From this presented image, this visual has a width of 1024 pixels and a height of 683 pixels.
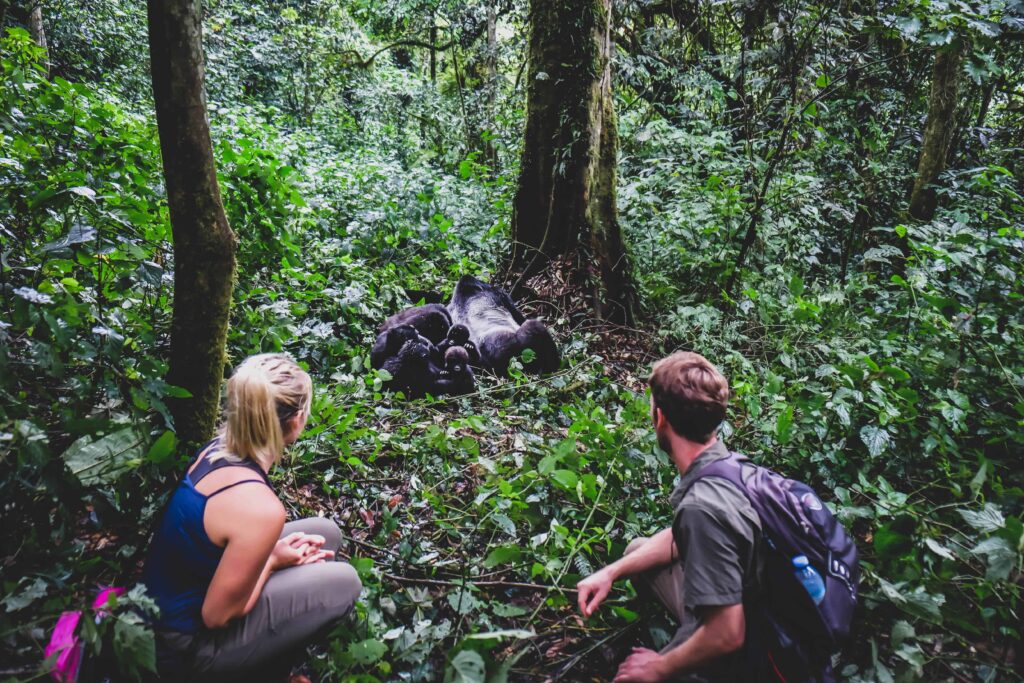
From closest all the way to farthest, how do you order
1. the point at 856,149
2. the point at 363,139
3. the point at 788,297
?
the point at 788,297
the point at 856,149
the point at 363,139

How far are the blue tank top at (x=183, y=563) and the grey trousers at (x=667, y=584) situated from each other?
59.4 inches

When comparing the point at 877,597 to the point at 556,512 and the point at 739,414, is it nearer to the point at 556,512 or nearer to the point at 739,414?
the point at 556,512

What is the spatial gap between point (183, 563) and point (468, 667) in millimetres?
1002

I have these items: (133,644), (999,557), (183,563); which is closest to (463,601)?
(183,563)

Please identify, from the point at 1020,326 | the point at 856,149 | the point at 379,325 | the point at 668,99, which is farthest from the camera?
the point at 668,99

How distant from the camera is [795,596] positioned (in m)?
1.78

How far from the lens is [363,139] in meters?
13.3

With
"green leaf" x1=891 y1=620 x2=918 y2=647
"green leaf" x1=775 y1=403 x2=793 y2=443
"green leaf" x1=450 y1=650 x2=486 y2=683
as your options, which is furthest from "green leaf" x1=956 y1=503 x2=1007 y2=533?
"green leaf" x1=450 y1=650 x2=486 y2=683

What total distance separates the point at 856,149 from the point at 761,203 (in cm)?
340

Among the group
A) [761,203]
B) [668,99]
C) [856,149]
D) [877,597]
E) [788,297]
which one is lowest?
[877,597]

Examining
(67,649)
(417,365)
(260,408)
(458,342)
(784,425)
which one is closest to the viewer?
Result: (67,649)

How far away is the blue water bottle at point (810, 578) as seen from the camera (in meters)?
1.76

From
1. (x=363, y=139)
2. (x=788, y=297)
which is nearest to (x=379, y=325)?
(x=788, y=297)

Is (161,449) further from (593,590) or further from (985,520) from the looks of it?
(985,520)
